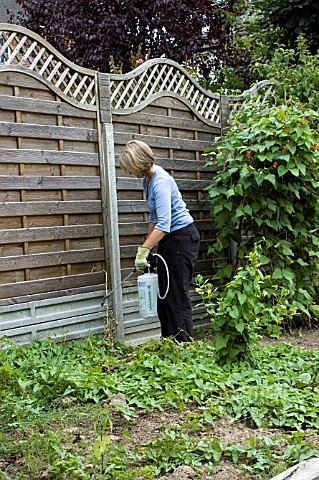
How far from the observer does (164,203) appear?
5410mm

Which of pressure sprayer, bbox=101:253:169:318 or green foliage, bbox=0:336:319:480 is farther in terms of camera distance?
pressure sprayer, bbox=101:253:169:318

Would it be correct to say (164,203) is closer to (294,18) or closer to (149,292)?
(149,292)

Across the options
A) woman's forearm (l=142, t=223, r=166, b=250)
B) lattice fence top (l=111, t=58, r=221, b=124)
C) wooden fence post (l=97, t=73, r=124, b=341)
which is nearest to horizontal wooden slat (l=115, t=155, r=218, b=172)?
lattice fence top (l=111, t=58, r=221, b=124)

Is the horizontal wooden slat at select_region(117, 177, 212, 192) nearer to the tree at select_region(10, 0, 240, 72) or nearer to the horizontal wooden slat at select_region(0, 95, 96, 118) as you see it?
the horizontal wooden slat at select_region(0, 95, 96, 118)

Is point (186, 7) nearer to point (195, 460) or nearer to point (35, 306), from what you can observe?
point (35, 306)

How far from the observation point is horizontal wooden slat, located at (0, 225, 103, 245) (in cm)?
512

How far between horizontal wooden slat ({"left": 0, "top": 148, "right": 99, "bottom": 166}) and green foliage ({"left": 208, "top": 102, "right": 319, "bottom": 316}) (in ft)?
4.32

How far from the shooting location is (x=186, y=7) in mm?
11523

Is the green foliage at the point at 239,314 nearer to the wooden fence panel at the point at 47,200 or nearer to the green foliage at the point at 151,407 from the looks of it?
the green foliage at the point at 151,407

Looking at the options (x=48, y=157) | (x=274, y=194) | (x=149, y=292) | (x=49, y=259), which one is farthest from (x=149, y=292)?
(x=274, y=194)

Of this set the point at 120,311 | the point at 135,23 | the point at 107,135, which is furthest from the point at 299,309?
the point at 135,23

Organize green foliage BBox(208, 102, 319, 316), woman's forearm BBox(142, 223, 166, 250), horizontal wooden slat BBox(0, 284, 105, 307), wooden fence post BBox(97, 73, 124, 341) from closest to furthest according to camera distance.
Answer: horizontal wooden slat BBox(0, 284, 105, 307), woman's forearm BBox(142, 223, 166, 250), wooden fence post BBox(97, 73, 124, 341), green foliage BBox(208, 102, 319, 316)

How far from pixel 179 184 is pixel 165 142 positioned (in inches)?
17.2

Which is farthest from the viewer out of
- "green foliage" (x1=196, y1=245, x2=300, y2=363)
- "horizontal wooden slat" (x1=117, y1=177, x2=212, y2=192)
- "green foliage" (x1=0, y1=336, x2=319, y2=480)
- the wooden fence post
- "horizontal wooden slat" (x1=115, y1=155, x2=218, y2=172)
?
"horizontal wooden slat" (x1=115, y1=155, x2=218, y2=172)
